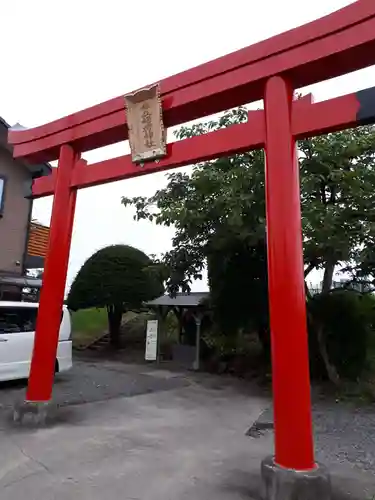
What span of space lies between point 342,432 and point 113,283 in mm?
11825

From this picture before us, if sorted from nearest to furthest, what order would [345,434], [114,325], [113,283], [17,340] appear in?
[345,434] < [17,340] < [113,283] < [114,325]

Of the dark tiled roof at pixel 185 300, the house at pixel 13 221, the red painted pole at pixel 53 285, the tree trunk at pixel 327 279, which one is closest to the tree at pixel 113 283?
the dark tiled roof at pixel 185 300

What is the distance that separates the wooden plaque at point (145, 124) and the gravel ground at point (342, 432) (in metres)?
4.20

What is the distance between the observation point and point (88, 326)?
21.8m

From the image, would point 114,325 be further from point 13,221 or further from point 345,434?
point 345,434

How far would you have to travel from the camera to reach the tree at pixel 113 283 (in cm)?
1677

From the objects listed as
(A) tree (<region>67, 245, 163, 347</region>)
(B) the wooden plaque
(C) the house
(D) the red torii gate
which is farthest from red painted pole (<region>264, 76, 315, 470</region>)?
(A) tree (<region>67, 245, 163, 347</region>)

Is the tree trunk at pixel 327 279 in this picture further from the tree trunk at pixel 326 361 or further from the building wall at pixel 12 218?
the building wall at pixel 12 218

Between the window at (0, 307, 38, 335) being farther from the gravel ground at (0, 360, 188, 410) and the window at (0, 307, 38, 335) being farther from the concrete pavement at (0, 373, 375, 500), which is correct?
the concrete pavement at (0, 373, 375, 500)

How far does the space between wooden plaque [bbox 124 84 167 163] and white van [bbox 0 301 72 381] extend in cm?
475

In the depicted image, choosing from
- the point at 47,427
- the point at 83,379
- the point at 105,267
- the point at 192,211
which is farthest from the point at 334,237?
the point at 105,267

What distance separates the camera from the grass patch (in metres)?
19.8

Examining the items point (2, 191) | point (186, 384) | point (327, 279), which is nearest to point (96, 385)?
point (186, 384)

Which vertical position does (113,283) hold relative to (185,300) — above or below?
above
